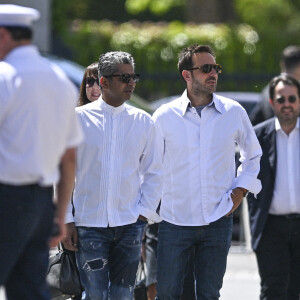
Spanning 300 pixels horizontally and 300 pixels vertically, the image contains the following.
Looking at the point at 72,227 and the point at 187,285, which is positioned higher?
the point at 72,227

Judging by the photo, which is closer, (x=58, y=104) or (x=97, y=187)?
(x=58, y=104)

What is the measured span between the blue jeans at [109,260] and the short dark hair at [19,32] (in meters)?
1.65

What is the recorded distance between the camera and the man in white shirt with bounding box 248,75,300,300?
672cm

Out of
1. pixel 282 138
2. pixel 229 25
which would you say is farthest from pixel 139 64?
pixel 282 138

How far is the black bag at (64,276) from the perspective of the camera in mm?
5961

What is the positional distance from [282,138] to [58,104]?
277 cm

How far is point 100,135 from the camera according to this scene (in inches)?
226

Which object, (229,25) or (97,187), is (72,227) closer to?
(97,187)

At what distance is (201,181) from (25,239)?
186 cm

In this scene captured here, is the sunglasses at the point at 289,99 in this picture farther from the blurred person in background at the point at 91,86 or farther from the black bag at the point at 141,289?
the black bag at the point at 141,289

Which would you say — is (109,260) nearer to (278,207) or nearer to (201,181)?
(201,181)

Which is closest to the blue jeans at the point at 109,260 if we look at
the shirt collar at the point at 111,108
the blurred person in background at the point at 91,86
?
the shirt collar at the point at 111,108

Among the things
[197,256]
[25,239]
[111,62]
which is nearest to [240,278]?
[197,256]

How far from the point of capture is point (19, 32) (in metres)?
4.40
